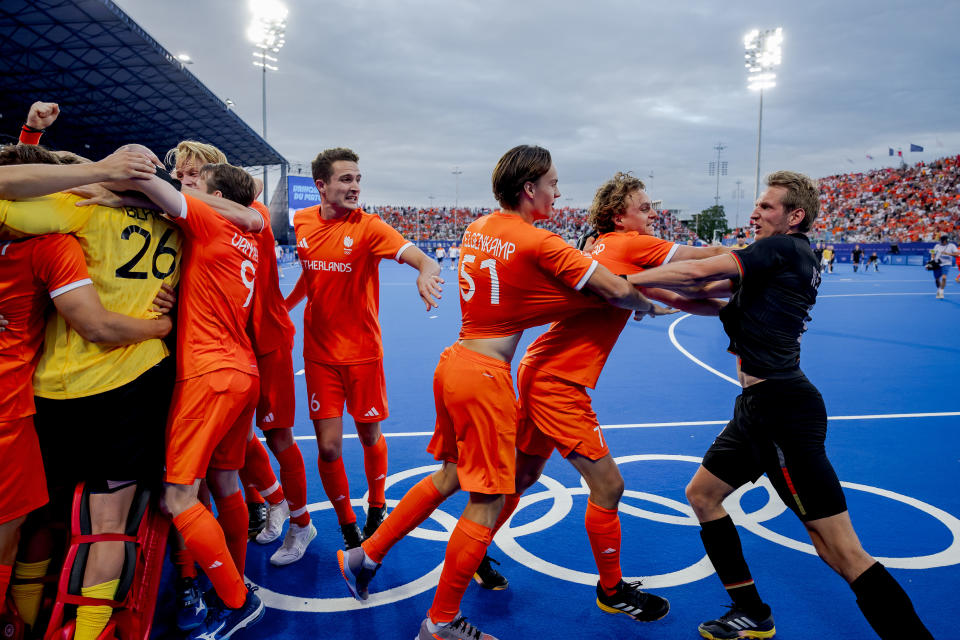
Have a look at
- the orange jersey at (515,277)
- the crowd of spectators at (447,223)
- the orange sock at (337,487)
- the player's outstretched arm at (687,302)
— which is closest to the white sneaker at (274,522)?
the orange sock at (337,487)

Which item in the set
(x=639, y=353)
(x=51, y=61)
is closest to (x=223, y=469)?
(x=639, y=353)

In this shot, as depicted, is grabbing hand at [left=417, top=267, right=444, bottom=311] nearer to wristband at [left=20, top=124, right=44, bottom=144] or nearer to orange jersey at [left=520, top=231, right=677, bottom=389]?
orange jersey at [left=520, top=231, right=677, bottom=389]

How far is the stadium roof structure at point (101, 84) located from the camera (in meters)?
19.8

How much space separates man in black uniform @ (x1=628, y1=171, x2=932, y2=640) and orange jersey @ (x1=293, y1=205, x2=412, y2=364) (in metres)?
1.78

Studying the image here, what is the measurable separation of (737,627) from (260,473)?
3.05 metres

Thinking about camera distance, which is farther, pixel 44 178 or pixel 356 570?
pixel 356 570

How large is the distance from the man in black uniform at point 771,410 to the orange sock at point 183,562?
2.78m

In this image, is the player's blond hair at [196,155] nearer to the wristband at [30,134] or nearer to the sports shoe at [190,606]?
the wristband at [30,134]

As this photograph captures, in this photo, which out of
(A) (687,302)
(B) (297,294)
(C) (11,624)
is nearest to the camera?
(C) (11,624)

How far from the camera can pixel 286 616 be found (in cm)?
298

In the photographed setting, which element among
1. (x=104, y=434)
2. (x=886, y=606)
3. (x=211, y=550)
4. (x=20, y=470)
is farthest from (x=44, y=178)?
(x=886, y=606)

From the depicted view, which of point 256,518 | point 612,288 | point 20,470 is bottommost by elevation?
point 256,518

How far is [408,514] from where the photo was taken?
9.27 ft

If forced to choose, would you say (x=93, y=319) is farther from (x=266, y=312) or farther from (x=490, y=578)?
(x=490, y=578)
